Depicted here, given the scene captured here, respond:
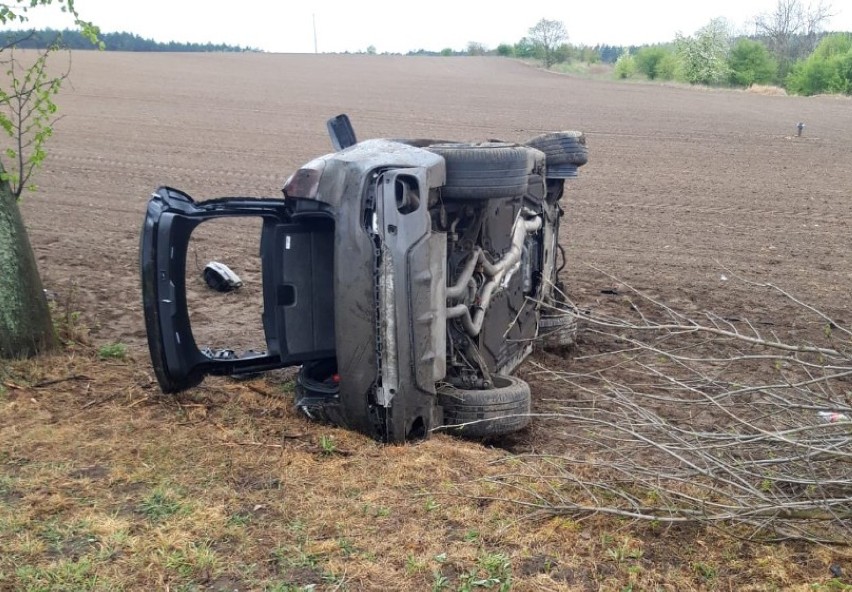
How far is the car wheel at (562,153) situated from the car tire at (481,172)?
1.94 meters

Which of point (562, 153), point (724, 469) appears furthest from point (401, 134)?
point (724, 469)

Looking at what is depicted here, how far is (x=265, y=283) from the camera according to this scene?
462 cm

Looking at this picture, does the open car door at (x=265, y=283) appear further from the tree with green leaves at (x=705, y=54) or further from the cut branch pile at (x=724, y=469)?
the tree with green leaves at (x=705, y=54)

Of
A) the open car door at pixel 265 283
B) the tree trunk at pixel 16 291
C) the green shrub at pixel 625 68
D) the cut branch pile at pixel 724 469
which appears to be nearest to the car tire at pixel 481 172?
the open car door at pixel 265 283

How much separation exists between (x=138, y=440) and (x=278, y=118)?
22.4 metres

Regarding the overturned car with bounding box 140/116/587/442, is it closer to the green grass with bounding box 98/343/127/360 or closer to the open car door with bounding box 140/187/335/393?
the open car door with bounding box 140/187/335/393

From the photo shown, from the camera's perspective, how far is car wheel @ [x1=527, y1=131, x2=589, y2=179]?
6.61 meters

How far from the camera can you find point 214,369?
4660 millimetres

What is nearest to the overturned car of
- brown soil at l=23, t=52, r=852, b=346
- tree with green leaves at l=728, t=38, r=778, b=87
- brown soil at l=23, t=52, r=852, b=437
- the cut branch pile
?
the cut branch pile

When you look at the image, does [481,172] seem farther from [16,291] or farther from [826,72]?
[826,72]

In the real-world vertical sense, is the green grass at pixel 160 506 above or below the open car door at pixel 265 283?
below

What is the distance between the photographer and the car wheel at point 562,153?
661 cm

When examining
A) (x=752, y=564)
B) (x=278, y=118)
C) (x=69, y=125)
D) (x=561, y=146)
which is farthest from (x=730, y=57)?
(x=752, y=564)

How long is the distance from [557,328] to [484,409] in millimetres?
2214
